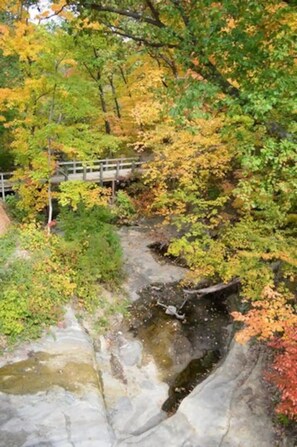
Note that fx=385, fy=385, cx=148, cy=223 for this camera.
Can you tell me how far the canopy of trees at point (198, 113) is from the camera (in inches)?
273

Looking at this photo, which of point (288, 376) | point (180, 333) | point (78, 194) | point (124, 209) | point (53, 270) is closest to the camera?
point (288, 376)

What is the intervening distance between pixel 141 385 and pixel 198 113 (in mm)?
7894

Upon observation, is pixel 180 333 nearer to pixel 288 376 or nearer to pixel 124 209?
pixel 288 376

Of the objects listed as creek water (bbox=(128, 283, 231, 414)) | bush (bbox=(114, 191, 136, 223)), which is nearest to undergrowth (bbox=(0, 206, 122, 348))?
creek water (bbox=(128, 283, 231, 414))

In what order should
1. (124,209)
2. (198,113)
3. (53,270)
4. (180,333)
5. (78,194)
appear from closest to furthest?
1. (198,113)
2. (180,333)
3. (53,270)
4. (78,194)
5. (124,209)

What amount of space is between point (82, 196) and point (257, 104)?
36.3 feet

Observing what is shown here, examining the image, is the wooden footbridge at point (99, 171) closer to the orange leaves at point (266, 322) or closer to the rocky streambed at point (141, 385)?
the rocky streambed at point (141, 385)

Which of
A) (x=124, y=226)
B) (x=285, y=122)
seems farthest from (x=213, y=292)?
(x=285, y=122)

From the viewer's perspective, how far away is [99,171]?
21141 mm

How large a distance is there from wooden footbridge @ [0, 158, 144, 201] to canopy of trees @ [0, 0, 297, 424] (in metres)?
1.51

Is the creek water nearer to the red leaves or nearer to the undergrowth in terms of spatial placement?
the undergrowth

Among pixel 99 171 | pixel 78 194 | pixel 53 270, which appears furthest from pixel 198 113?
pixel 99 171

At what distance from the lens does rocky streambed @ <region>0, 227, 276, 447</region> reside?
8.34 m

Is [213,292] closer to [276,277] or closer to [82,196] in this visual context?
[276,277]
